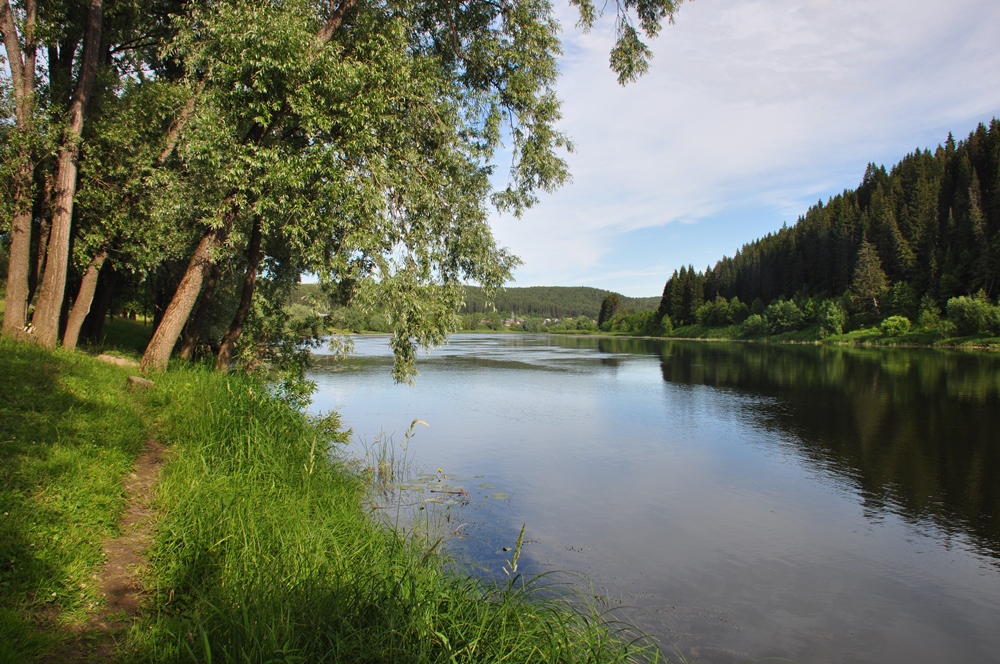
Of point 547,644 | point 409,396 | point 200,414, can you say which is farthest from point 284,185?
point 409,396

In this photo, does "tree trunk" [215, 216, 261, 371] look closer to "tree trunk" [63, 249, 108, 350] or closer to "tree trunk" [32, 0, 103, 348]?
"tree trunk" [63, 249, 108, 350]

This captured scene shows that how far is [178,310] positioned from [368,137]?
15.8 feet

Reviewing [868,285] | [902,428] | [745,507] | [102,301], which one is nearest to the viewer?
[745,507]

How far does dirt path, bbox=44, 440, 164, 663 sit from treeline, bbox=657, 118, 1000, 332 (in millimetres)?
84743

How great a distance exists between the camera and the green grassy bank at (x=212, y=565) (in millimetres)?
4070

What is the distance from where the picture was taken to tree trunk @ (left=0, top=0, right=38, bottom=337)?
33.2 feet

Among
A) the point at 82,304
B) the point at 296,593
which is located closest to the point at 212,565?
the point at 296,593

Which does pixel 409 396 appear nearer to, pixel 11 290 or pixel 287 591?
pixel 11 290

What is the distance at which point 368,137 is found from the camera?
970 cm

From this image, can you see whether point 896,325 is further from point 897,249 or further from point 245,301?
point 245,301

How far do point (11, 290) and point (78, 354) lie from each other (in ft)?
4.91

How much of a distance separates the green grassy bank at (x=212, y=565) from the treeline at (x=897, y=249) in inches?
3263

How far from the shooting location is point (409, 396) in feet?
92.5

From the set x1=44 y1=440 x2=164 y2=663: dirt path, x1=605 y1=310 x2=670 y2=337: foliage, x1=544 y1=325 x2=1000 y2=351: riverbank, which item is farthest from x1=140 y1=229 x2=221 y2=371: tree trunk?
x1=605 y1=310 x2=670 y2=337: foliage
